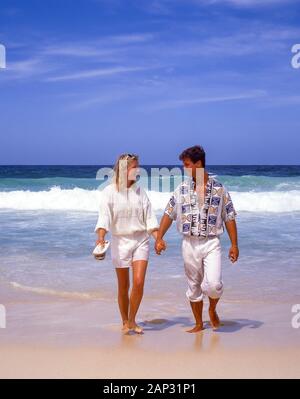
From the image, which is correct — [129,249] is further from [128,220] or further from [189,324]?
[189,324]

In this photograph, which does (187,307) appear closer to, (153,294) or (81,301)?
(153,294)

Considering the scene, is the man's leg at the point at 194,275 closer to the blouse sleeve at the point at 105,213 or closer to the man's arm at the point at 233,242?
the man's arm at the point at 233,242

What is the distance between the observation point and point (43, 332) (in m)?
5.31

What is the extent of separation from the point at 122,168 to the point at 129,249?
0.71 meters

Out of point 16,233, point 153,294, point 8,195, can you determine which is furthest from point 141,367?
point 8,195

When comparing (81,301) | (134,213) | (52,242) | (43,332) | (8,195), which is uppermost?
(8,195)

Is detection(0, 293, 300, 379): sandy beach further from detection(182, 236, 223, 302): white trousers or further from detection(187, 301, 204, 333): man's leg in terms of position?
detection(182, 236, 223, 302): white trousers

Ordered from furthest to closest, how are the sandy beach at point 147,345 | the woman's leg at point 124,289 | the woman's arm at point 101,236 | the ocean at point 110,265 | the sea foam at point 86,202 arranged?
the sea foam at point 86,202 < the ocean at point 110,265 < the woman's leg at point 124,289 < the woman's arm at point 101,236 < the sandy beach at point 147,345

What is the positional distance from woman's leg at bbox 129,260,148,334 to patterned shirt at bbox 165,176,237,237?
468 millimetres

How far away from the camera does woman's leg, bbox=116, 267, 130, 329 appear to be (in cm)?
529

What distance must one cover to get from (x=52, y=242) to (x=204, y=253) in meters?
6.07

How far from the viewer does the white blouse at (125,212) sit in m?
5.20

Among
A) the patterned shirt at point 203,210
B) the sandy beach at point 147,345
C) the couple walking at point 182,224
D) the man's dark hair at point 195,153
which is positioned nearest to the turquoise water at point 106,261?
the sandy beach at point 147,345

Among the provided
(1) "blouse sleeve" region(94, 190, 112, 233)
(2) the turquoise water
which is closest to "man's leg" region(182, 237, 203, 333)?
(1) "blouse sleeve" region(94, 190, 112, 233)
